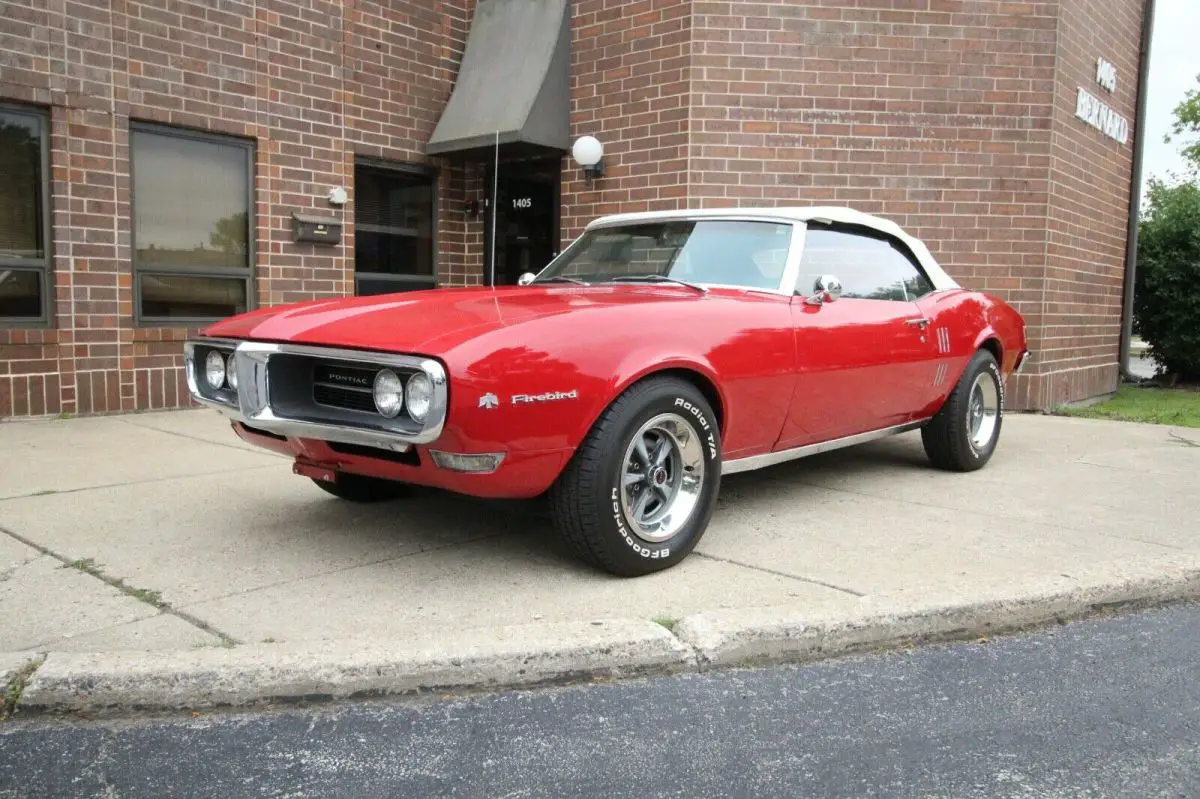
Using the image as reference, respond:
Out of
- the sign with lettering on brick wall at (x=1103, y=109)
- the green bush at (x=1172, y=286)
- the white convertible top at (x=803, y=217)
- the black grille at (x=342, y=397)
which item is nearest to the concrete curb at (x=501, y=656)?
the black grille at (x=342, y=397)

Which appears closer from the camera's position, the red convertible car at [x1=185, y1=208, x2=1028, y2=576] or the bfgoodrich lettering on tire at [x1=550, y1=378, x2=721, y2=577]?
the red convertible car at [x1=185, y1=208, x2=1028, y2=576]

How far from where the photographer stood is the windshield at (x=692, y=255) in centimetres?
467

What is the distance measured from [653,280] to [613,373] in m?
1.27

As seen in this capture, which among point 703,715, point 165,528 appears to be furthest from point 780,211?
point 165,528

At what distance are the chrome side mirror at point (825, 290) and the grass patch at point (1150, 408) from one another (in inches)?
219

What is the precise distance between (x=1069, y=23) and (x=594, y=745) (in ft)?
30.0

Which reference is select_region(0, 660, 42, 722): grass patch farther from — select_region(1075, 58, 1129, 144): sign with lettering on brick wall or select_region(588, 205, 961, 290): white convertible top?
select_region(1075, 58, 1129, 144): sign with lettering on brick wall

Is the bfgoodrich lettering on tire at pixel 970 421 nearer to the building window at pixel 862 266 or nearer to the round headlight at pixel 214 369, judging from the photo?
the building window at pixel 862 266

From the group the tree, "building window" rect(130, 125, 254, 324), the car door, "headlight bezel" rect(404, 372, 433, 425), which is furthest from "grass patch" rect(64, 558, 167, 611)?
the tree

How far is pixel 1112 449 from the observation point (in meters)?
7.10

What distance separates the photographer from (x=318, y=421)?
3473 millimetres

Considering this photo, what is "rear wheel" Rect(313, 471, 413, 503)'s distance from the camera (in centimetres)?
464

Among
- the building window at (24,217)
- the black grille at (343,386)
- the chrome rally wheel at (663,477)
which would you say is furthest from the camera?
the building window at (24,217)

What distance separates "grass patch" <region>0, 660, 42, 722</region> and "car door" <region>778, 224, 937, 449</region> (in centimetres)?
301
